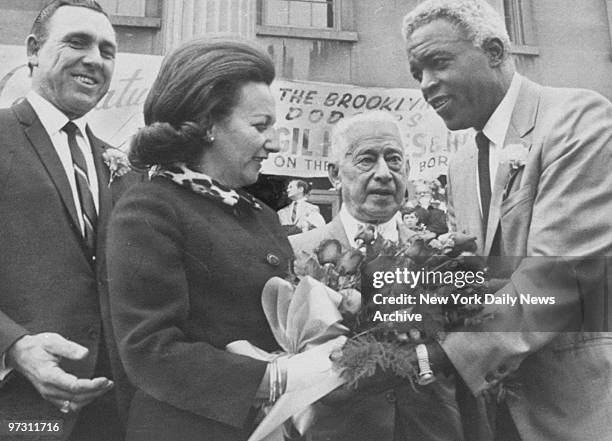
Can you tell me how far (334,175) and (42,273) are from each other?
92 cm

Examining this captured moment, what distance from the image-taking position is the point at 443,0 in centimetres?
235

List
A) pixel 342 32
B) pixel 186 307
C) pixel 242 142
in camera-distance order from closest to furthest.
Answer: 1. pixel 186 307
2. pixel 242 142
3. pixel 342 32

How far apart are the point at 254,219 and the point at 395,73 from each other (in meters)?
0.71

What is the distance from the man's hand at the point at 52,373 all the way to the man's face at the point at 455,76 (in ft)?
4.39

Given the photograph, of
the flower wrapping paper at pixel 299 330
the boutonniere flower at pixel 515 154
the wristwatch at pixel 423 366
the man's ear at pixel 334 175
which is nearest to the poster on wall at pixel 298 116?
the man's ear at pixel 334 175

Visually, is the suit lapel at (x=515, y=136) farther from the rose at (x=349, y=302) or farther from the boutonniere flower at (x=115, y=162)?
the boutonniere flower at (x=115, y=162)

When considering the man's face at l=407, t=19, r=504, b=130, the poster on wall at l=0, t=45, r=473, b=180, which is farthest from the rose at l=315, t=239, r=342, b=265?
the man's face at l=407, t=19, r=504, b=130

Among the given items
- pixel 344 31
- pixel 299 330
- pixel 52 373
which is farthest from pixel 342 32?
pixel 52 373

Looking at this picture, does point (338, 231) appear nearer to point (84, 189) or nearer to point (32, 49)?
point (84, 189)

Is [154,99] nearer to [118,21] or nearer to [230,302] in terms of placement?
[118,21]

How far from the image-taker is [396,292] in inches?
81.0

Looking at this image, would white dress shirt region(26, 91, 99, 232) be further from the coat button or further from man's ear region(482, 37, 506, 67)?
man's ear region(482, 37, 506, 67)

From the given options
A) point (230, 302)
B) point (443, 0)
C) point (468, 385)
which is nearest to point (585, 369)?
point (468, 385)

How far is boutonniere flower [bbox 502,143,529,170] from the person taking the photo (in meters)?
2.21
